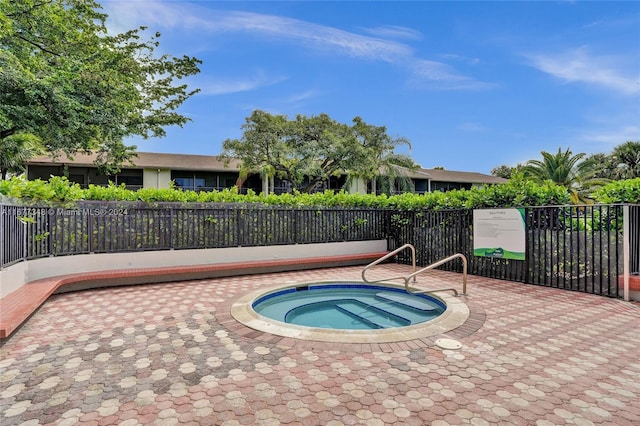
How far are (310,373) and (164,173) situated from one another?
24.2 meters

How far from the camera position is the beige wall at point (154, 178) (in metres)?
24.0

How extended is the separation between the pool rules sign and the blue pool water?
257cm

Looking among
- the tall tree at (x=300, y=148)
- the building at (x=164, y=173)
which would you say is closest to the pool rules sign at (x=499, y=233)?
the tall tree at (x=300, y=148)

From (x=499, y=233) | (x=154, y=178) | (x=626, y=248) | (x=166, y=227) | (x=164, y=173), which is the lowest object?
(x=626, y=248)

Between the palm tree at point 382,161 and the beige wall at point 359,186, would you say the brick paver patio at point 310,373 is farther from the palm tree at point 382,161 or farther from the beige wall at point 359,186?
the beige wall at point 359,186

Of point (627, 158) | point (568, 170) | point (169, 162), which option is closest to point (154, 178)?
point (169, 162)

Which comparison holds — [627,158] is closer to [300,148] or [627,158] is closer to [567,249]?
[300,148]

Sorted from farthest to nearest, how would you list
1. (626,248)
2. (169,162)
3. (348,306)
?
(169,162) → (348,306) → (626,248)

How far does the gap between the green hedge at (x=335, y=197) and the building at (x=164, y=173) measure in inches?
585

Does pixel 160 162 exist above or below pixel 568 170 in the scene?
above

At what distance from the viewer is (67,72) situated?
1250 cm

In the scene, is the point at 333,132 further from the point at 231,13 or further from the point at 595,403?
the point at 595,403

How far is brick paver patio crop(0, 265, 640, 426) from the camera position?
252 centimetres

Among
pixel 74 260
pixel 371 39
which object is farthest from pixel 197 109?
pixel 74 260
